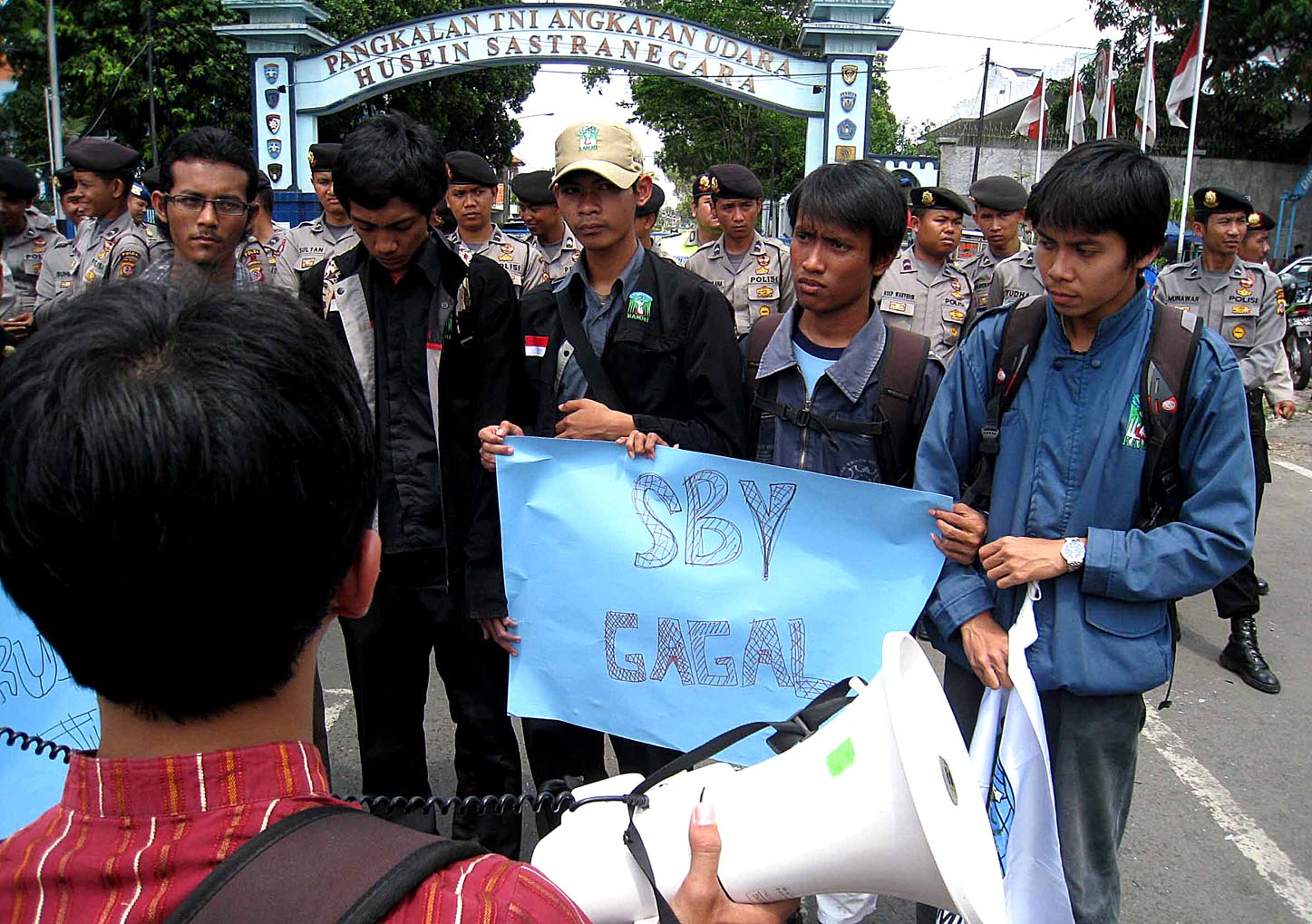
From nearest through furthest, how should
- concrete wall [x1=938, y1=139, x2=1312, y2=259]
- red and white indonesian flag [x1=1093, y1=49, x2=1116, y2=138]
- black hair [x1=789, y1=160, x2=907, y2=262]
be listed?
black hair [x1=789, y1=160, x2=907, y2=262], red and white indonesian flag [x1=1093, y1=49, x2=1116, y2=138], concrete wall [x1=938, y1=139, x2=1312, y2=259]

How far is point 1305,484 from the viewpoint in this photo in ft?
25.4

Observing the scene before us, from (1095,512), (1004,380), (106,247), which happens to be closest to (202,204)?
(1004,380)

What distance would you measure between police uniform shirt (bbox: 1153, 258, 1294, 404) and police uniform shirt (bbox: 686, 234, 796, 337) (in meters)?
2.34

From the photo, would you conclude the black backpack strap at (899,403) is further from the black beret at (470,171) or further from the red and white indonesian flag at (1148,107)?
the red and white indonesian flag at (1148,107)

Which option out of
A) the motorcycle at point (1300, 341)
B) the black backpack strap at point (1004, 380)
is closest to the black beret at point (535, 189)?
the black backpack strap at point (1004, 380)

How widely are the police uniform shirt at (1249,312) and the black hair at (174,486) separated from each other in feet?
16.9

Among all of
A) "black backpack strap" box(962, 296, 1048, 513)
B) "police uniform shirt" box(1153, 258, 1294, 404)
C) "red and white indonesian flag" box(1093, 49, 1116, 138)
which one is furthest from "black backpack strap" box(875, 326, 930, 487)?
"red and white indonesian flag" box(1093, 49, 1116, 138)

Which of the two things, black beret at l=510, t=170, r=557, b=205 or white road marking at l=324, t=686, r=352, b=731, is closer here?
white road marking at l=324, t=686, r=352, b=731

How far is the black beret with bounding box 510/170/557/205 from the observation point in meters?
6.61

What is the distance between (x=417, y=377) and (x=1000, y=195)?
512 cm

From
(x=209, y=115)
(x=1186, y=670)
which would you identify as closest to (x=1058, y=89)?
(x=209, y=115)

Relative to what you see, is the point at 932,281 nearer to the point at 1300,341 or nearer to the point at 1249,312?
the point at 1249,312

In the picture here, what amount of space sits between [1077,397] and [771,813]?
3.83 ft

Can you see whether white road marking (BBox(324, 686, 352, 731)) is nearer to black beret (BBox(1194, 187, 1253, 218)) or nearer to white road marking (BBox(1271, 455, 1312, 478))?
black beret (BBox(1194, 187, 1253, 218))
